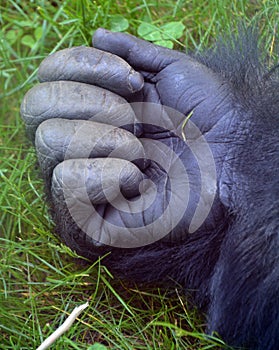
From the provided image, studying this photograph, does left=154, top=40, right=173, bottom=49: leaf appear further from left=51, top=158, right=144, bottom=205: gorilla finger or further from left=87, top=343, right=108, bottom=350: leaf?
left=87, top=343, right=108, bottom=350: leaf

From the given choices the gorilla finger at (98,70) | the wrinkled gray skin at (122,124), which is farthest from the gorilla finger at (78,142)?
the gorilla finger at (98,70)

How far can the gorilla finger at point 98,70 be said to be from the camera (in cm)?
152

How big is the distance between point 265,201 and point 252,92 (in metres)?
0.30

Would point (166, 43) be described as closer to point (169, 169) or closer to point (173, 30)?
point (173, 30)

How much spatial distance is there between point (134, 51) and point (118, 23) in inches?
19.8

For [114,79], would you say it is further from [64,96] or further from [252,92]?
[252,92]

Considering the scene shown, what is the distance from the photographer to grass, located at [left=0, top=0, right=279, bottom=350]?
5.13 feet

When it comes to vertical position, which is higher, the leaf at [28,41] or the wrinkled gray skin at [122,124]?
the wrinkled gray skin at [122,124]

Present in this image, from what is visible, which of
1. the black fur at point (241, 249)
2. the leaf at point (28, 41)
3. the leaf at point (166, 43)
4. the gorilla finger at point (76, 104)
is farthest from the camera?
the leaf at point (28, 41)

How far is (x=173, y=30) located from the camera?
205 cm

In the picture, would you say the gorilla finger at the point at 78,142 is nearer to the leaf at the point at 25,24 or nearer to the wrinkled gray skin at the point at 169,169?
the wrinkled gray skin at the point at 169,169

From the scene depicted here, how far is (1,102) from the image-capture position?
82.8 inches

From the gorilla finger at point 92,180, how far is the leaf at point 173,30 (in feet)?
2.30

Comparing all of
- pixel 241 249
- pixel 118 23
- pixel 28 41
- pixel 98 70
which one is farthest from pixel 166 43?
pixel 241 249
